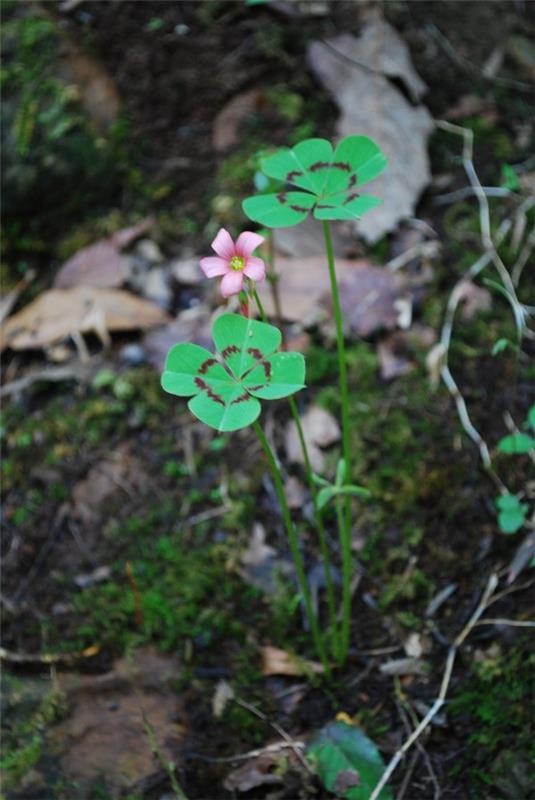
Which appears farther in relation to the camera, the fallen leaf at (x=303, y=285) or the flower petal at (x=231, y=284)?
the fallen leaf at (x=303, y=285)

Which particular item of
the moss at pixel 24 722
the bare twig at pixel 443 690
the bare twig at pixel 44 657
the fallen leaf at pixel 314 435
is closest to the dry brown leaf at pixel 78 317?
the fallen leaf at pixel 314 435

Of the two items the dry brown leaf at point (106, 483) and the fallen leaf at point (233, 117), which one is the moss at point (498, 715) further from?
the fallen leaf at point (233, 117)

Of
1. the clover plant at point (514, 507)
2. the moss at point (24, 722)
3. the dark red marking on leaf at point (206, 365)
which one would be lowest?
the moss at point (24, 722)

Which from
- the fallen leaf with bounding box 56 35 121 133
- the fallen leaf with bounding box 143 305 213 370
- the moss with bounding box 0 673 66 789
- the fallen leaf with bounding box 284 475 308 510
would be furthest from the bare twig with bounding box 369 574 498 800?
the fallen leaf with bounding box 56 35 121 133

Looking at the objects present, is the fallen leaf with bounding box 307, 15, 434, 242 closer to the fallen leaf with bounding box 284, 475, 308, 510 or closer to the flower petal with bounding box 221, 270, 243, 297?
the fallen leaf with bounding box 284, 475, 308, 510

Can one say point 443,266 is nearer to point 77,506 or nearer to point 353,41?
point 353,41

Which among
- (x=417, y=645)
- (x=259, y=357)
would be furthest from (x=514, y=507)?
(x=259, y=357)

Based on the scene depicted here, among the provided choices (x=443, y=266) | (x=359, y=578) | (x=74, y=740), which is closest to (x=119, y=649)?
(x=74, y=740)
